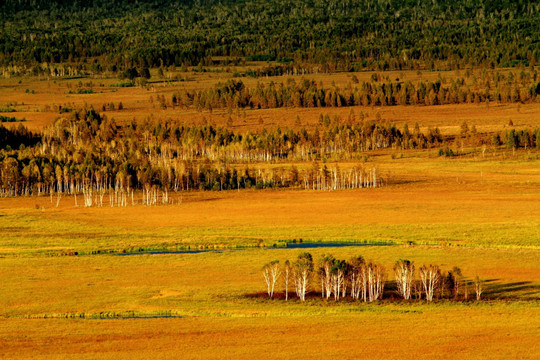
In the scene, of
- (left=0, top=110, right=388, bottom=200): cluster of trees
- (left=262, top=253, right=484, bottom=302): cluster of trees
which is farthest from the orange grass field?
(left=0, top=110, right=388, bottom=200): cluster of trees

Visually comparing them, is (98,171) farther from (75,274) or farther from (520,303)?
(520,303)

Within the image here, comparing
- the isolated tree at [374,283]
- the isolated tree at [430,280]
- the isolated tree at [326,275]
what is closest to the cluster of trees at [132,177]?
the isolated tree at [326,275]

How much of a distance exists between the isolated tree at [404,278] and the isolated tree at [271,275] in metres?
8.32

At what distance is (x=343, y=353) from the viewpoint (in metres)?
48.2

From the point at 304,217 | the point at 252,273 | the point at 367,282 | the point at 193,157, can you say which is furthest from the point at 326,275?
the point at 193,157

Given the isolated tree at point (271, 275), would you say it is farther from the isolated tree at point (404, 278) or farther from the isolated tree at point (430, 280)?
the isolated tree at point (430, 280)

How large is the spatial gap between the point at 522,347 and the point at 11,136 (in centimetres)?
15269

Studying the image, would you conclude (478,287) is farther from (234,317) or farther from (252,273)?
(252,273)

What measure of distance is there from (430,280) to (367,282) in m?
4.50

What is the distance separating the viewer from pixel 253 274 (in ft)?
229

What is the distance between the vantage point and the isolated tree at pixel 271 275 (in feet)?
206

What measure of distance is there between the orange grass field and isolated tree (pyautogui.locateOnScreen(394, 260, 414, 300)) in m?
0.87

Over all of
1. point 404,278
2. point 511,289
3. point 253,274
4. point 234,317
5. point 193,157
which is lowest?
point 234,317

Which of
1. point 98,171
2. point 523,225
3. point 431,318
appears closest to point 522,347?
point 431,318
